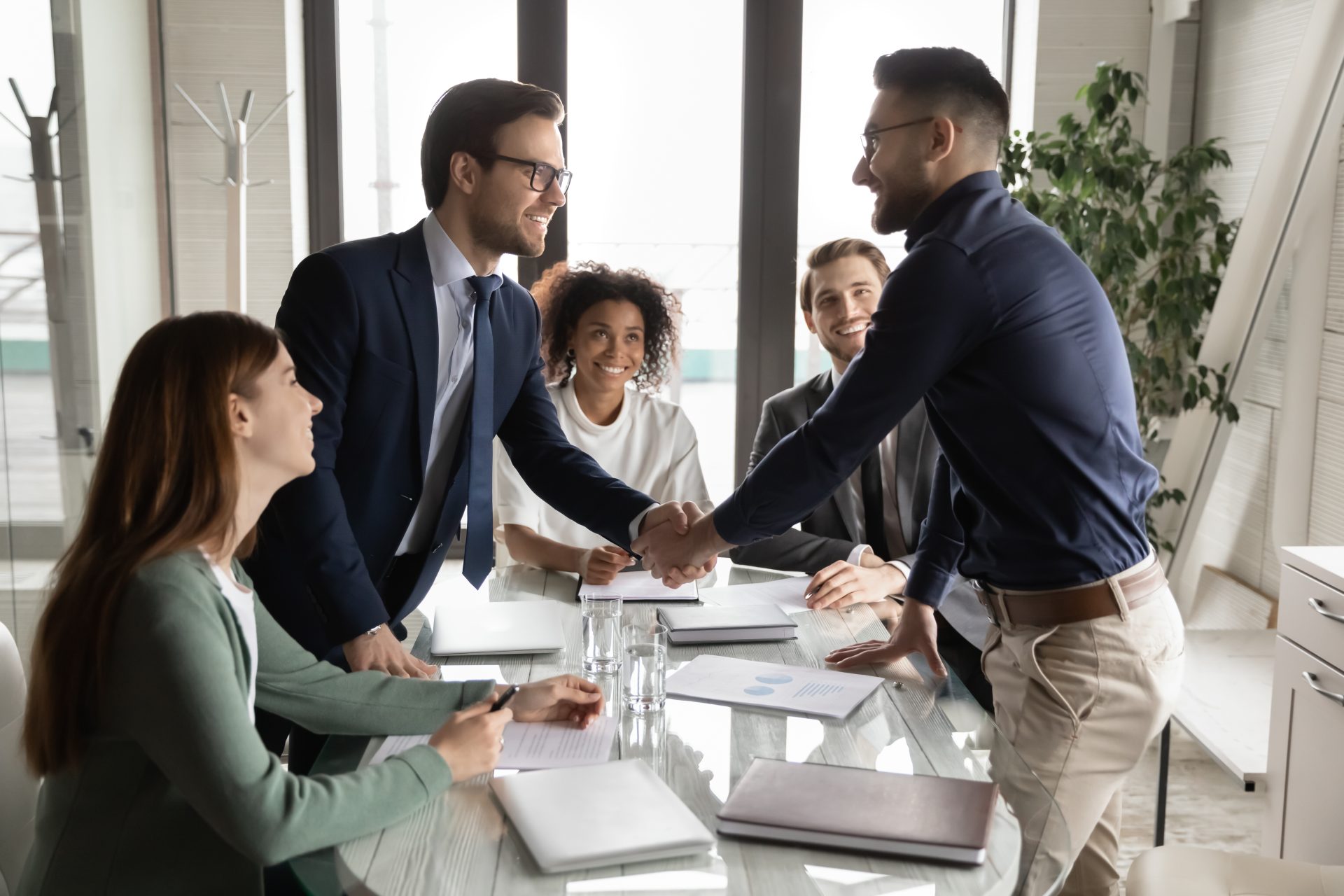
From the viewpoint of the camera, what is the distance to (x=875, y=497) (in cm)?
265

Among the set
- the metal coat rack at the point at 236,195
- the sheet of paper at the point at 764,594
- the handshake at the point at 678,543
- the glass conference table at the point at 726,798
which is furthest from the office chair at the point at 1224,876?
the metal coat rack at the point at 236,195

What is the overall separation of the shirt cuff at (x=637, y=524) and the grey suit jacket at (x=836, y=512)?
37 cm

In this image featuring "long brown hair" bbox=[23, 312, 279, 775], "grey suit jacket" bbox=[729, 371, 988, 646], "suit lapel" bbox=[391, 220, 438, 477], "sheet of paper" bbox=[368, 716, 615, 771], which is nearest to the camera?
"long brown hair" bbox=[23, 312, 279, 775]

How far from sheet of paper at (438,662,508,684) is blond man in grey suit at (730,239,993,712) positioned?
3.20 feet

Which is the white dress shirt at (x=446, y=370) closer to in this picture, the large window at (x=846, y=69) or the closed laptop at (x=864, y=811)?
the closed laptop at (x=864, y=811)

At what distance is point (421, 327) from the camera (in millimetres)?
1932

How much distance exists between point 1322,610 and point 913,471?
0.84m

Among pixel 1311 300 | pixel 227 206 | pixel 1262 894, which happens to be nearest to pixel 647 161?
pixel 227 206

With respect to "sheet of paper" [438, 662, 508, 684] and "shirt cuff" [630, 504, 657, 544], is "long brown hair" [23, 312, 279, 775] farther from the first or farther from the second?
"shirt cuff" [630, 504, 657, 544]

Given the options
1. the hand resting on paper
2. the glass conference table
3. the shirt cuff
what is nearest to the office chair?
the glass conference table

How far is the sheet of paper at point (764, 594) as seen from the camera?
81.0 inches

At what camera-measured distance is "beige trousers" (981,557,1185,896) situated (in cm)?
159

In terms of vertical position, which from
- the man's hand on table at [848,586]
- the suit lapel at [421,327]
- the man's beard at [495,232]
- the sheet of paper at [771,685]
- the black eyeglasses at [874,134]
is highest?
the black eyeglasses at [874,134]

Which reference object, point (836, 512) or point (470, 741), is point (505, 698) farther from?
point (836, 512)
